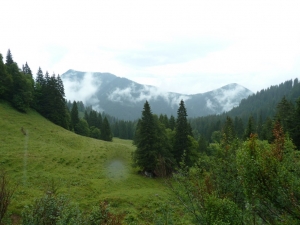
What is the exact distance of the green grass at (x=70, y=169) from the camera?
78.9 ft

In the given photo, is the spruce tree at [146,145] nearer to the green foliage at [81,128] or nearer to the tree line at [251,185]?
the tree line at [251,185]

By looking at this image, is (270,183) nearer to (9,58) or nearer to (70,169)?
(70,169)

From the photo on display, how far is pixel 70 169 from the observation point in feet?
104

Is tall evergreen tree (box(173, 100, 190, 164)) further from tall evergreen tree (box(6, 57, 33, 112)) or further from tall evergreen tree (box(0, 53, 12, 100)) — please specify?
tall evergreen tree (box(0, 53, 12, 100))

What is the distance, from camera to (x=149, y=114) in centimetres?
4094

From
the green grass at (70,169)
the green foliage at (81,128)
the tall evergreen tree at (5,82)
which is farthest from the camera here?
the green foliage at (81,128)

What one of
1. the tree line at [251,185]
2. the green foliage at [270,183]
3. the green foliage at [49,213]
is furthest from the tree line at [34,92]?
the green foliage at [270,183]

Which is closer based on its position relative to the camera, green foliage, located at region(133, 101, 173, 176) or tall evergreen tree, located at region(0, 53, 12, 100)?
green foliage, located at region(133, 101, 173, 176)

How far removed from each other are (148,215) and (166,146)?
67.5ft

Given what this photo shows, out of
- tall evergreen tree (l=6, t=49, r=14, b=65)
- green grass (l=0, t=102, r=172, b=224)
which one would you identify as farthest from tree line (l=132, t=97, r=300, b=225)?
tall evergreen tree (l=6, t=49, r=14, b=65)

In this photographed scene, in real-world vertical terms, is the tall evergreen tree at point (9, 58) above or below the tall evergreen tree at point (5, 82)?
above

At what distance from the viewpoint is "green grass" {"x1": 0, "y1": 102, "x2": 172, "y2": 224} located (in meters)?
24.1

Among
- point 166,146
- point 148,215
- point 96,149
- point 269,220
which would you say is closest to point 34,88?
point 96,149

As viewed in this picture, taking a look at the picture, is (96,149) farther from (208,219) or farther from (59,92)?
(208,219)
